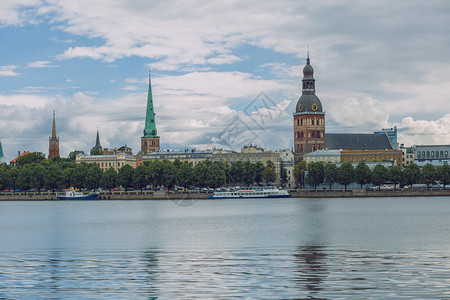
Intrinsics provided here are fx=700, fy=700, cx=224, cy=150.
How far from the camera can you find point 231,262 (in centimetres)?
3003

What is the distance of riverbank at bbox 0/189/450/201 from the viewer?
115562 millimetres

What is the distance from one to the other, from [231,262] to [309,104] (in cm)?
16424

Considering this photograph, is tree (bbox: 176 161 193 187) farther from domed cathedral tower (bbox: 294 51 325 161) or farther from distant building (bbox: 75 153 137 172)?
distant building (bbox: 75 153 137 172)

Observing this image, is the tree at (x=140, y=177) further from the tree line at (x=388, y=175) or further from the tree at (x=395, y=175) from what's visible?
the tree at (x=395, y=175)

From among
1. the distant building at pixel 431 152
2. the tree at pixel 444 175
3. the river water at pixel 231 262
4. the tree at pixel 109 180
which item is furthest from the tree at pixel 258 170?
the river water at pixel 231 262

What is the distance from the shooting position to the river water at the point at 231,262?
22438mm

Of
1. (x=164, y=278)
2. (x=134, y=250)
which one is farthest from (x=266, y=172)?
(x=164, y=278)

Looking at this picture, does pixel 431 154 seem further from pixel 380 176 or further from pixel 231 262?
pixel 231 262

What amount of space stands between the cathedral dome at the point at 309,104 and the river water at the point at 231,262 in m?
140

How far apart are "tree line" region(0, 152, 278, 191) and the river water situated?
7829 cm

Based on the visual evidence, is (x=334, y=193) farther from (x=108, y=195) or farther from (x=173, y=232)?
(x=173, y=232)

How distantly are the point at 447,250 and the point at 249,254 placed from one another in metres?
9.50

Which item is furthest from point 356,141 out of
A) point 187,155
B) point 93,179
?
point 93,179

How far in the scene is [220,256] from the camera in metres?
32.8
